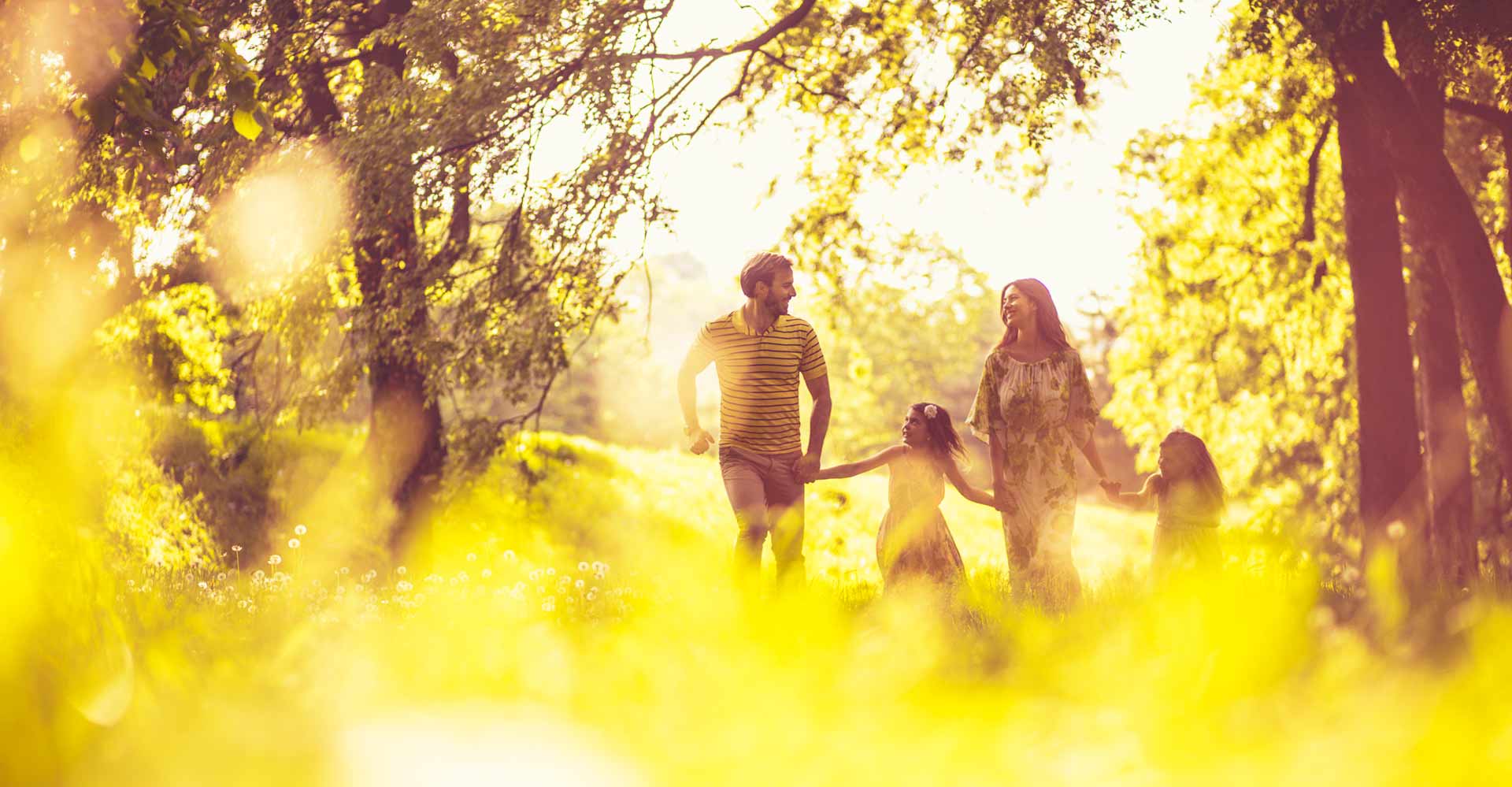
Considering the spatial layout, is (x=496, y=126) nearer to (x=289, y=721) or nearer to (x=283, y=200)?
(x=283, y=200)

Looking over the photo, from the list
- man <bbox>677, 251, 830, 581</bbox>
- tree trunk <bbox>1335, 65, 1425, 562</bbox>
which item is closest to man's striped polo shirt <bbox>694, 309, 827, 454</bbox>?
man <bbox>677, 251, 830, 581</bbox>

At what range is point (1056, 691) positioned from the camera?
14.1ft

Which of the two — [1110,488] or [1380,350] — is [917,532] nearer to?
[1110,488]

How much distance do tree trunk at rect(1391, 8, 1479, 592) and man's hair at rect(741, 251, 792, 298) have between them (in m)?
5.76

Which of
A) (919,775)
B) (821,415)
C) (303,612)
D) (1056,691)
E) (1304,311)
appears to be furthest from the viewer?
(1304,311)

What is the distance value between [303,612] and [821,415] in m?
3.18

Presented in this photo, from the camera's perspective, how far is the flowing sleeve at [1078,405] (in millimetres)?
6707

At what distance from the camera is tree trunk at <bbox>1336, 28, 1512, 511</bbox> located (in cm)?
992

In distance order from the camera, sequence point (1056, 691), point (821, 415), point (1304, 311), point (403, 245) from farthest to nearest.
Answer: point (1304, 311) < point (403, 245) < point (821, 415) < point (1056, 691)

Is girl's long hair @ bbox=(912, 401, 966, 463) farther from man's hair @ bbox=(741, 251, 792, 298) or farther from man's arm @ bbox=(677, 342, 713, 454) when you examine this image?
man's arm @ bbox=(677, 342, 713, 454)

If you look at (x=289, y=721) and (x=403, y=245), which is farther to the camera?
(x=403, y=245)

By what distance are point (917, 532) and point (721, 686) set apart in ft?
6.64

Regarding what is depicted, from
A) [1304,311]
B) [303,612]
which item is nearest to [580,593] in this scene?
[303,612]

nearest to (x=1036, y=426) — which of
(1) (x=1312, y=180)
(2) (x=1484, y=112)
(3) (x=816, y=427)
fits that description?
(3) (x=816, y=427)
